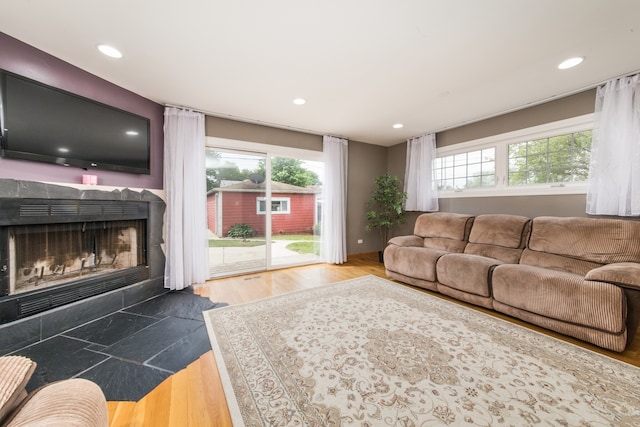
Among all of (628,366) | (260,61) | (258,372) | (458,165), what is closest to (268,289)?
(258,372)

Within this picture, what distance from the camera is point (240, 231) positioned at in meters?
3.84

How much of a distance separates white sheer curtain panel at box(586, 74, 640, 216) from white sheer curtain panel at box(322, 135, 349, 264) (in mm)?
3189

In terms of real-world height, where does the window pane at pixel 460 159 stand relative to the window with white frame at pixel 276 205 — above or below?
above

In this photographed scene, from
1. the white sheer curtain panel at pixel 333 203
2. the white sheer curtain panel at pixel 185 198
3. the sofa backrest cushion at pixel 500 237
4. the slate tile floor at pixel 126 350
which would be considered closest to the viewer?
the slate tile floor at pixel 126 350

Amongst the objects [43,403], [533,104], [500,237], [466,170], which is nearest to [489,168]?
[466,170]

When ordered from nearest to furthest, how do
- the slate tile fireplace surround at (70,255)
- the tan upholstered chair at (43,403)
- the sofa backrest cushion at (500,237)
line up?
the tan upholstered chair at (43,403) < the slate tile fireplace surround at (70,255) < the sofa backrest cushion at (500,237)

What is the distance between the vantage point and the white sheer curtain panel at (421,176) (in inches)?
166

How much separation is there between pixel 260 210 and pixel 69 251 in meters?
2.22

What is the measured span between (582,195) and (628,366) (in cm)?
196

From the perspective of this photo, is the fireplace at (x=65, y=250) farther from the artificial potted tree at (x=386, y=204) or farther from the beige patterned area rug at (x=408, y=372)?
the artificial potted tree at (x=386, y=204)

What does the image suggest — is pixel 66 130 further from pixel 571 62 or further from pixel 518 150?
pixel 518 150

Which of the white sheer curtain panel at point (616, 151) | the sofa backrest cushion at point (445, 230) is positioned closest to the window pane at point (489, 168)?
the sofa backrest cushion at point (445, 230)

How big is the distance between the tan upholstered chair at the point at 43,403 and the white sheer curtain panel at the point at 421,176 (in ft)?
14.5

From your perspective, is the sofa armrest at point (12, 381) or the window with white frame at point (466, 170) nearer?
the sofa armrest at point (12, 381)
